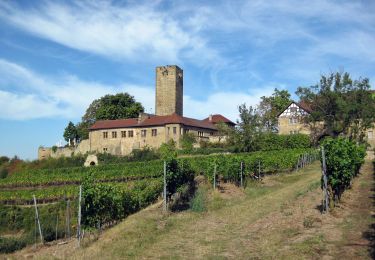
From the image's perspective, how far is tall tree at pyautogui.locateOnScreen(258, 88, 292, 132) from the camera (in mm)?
63328

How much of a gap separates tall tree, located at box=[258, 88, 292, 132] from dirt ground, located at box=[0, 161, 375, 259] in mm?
43193

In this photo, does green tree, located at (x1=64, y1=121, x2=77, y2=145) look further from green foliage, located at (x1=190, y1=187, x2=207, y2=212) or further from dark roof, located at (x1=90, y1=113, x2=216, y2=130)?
green foliage, located at (x1=190, y1=187, x2=207, y2=212)

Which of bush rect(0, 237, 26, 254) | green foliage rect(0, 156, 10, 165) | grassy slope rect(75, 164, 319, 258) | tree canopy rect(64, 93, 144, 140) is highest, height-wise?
tree canopy rect(64, 93, 144, 140)

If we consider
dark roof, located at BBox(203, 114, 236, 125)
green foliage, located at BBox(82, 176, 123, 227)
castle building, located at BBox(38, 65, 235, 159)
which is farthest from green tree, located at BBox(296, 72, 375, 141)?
green foliage, located at BBox(82, 176, 123, 227)

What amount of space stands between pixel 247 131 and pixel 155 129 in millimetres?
18207

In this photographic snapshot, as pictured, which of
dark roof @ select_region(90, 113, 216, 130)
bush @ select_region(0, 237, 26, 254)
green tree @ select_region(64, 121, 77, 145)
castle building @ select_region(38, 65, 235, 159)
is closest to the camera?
bush @ select_region(0, 237, 26, 254)

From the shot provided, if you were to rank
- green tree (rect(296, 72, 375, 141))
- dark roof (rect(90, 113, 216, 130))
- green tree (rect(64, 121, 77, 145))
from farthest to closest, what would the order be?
green tree (rect(64, 121, 77, 145)) → dark roof (rect(90, 113, 216, 130)) → green tree (rect(296, 72, 375, 141))

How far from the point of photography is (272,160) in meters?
34.8

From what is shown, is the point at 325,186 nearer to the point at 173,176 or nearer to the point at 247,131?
the point at 173,176

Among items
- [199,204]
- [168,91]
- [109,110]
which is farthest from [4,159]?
[199,204]

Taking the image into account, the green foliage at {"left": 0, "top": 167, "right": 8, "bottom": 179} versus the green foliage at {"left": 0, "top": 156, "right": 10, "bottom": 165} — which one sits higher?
the green foliage at {"left": 0, "top": 156, "right": 10, "bottom": 165}

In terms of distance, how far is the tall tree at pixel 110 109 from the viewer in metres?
77.8

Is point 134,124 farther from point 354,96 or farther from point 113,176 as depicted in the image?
point 354,96

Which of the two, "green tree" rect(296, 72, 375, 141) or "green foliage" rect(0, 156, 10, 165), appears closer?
"green tree" rect(296, 72, 375, 141)
